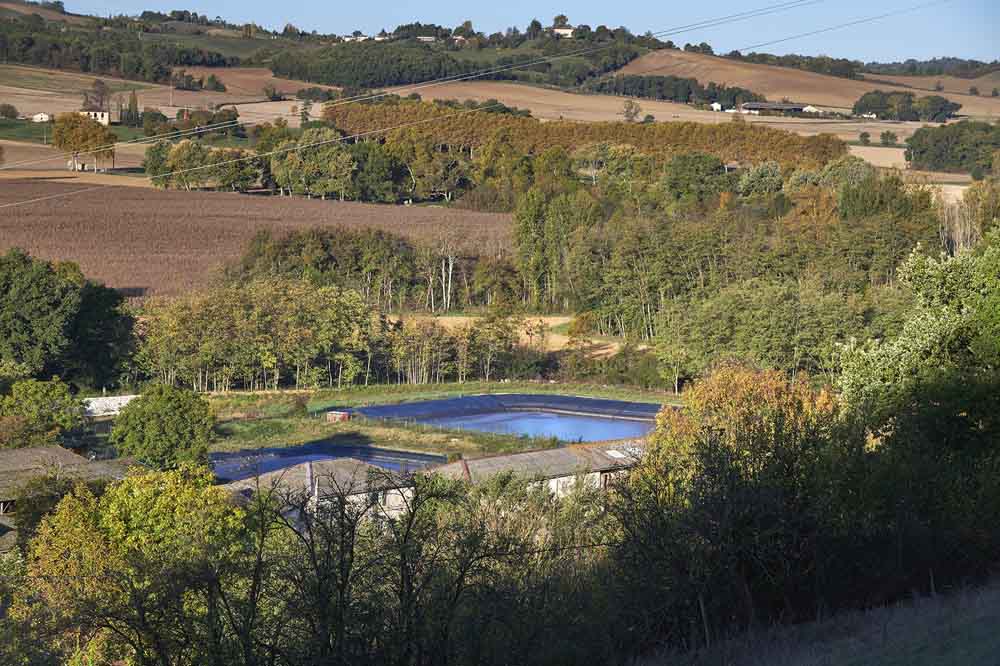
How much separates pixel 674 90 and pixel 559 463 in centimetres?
8010

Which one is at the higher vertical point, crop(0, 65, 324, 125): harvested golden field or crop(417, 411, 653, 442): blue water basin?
crop(0, 65, 324, 125): harvested golden field

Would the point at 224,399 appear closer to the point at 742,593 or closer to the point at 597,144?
the point at 742,593

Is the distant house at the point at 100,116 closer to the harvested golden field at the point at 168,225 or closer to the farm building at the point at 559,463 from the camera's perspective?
the harvested golden field at the point at 168,225

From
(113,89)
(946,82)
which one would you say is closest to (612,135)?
(113,89)

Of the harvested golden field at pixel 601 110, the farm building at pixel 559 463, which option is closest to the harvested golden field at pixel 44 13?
the harvested golden field at pixel 601 110

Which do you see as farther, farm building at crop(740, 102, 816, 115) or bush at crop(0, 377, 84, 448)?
farm building at crop(740, 102, 816, 115)

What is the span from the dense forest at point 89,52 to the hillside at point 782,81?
1426 inches

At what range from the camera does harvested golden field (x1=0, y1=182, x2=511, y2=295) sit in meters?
49.1

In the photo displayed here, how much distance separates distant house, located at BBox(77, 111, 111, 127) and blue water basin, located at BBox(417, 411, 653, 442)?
44227 millimetres

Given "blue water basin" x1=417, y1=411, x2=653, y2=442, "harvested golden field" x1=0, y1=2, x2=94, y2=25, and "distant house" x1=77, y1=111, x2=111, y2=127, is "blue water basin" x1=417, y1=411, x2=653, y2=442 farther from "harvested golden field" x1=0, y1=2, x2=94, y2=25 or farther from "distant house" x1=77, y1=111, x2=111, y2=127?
"harvested golden field" x1=0, y1=2, x2=94, y2=25

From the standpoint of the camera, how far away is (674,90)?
98.3 meters

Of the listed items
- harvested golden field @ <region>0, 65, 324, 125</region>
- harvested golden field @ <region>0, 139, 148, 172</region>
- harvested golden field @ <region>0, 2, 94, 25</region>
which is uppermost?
harvested golden field @ <region>0, 2, 94, 25</region>

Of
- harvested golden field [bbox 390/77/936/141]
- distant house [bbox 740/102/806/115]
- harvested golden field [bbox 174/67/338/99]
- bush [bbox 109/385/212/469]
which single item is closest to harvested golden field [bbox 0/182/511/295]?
harvested golden field [bbox 390/77/936/141]

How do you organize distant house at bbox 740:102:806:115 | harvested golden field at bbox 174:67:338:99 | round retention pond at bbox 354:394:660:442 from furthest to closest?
distant house at bbox 740:102:806:115 → harvested golden field at bbox 174:67:338:99 → round retention pond at bbox 354:394:660:442
